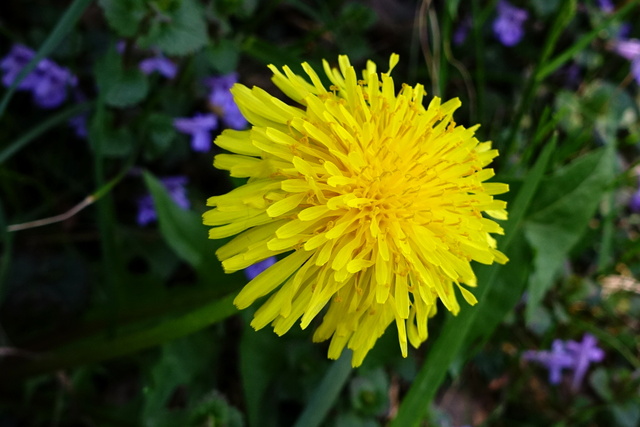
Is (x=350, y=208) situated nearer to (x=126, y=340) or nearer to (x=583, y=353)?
(x=126, y=340)

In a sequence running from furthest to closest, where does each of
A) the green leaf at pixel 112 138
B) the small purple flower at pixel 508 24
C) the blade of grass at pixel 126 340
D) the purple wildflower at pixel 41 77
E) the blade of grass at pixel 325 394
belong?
the small purple flower at pixel 508 24 → the purple wildflower at pixel 41 77 → the green leaf at pixel 112 138 → the blade of grass at pixel 325 394 → the blade of grass at pixel 126 340

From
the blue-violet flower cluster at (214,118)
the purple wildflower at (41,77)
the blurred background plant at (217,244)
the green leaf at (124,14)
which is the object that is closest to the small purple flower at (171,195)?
the blurred background plant at (217,244)

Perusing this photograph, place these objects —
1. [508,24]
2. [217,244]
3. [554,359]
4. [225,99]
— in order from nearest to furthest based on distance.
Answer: [217,244] < [225,99] < [554,359] < [508,24]

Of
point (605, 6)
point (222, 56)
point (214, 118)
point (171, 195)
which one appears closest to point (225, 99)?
point (214, 118)

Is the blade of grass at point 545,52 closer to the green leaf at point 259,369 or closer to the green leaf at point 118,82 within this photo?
the green leaf at point 259,369

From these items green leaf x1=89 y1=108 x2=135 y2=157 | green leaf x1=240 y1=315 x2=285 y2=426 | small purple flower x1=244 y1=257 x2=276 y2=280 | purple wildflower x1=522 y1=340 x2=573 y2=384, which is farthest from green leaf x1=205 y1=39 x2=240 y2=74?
purple wildflower x1=522 y1=340 x2=573 y2=384

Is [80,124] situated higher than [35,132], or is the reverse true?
[80,124]

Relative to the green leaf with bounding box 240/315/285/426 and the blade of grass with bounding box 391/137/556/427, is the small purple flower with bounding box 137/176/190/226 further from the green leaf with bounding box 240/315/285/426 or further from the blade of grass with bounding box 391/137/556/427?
the blade of grass with bounding box 391/137/556/427
